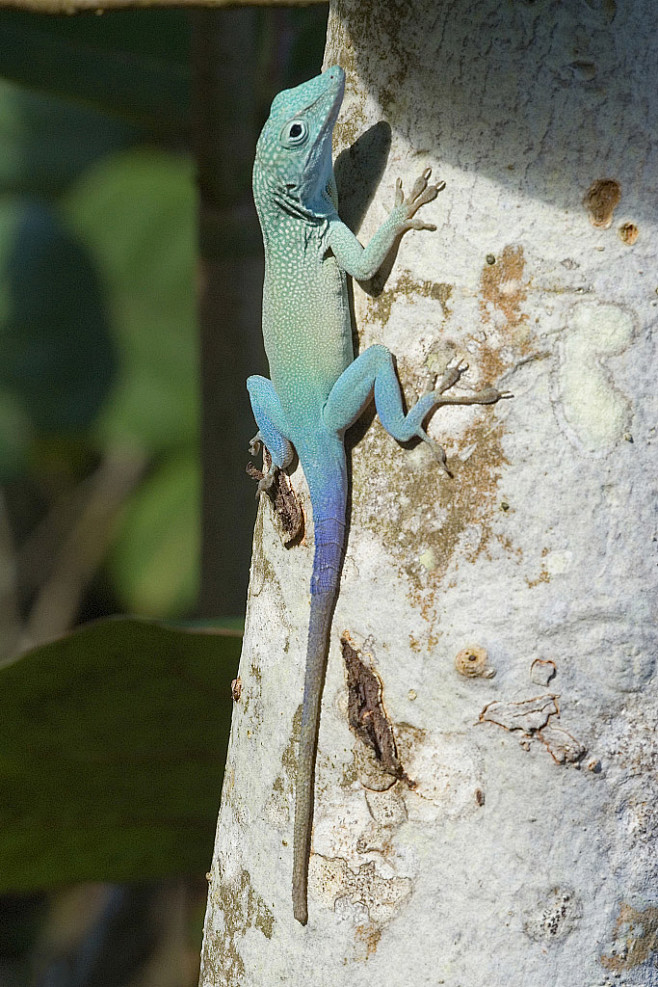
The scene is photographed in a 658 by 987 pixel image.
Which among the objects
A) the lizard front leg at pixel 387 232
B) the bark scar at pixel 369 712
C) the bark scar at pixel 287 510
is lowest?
the bark scar at pixel 369 712

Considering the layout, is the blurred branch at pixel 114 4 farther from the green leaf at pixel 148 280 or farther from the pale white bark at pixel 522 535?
the green leaf at pixel 148 280

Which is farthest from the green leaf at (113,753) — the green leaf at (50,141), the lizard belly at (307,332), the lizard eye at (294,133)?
the green leaf at (50,141)

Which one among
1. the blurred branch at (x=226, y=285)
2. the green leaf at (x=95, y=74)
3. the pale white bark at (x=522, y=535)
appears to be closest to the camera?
the pale white bark at (x=522, y=535)

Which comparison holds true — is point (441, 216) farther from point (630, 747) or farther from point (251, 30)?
point (251, 30)

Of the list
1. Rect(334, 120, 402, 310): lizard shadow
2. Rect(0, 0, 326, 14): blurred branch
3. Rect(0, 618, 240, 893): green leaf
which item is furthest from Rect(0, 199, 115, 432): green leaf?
Rect(334, 120, 402, 310): lizard shadow

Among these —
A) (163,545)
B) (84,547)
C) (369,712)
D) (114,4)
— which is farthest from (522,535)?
(84,547)

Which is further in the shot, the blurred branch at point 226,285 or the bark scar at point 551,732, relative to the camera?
the blurred branch at point 226,285

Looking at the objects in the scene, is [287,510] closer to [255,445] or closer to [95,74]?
[255,445]

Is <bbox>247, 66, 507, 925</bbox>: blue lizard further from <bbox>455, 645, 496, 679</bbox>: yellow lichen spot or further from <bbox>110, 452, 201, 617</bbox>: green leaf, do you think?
<bbox>110, 452, 201, 617</bbox>: green leaf
